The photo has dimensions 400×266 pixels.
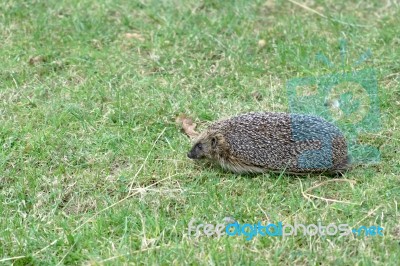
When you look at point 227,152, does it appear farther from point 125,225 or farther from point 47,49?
point 47,49

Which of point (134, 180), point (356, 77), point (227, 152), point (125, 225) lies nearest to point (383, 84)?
point (356, 77)

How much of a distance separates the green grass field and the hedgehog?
108mm

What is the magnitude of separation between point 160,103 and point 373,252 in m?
2.83

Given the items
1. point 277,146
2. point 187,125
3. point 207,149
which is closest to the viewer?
point 277,146

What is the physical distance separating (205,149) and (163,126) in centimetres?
77

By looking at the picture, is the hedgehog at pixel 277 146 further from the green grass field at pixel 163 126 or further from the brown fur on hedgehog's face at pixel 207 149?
the green grass field at pixel 163 126

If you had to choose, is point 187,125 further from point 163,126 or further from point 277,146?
point 277,146

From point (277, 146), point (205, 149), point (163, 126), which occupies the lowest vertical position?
point (163, 126)

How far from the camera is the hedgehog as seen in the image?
5.66 m

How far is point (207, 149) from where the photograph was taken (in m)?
5.92

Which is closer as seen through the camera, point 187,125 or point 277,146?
point 277,146

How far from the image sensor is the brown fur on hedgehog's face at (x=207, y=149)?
5.93 meters

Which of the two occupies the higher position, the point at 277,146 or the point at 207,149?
the point at 277,146

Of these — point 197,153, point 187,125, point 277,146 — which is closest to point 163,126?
point 187,125
